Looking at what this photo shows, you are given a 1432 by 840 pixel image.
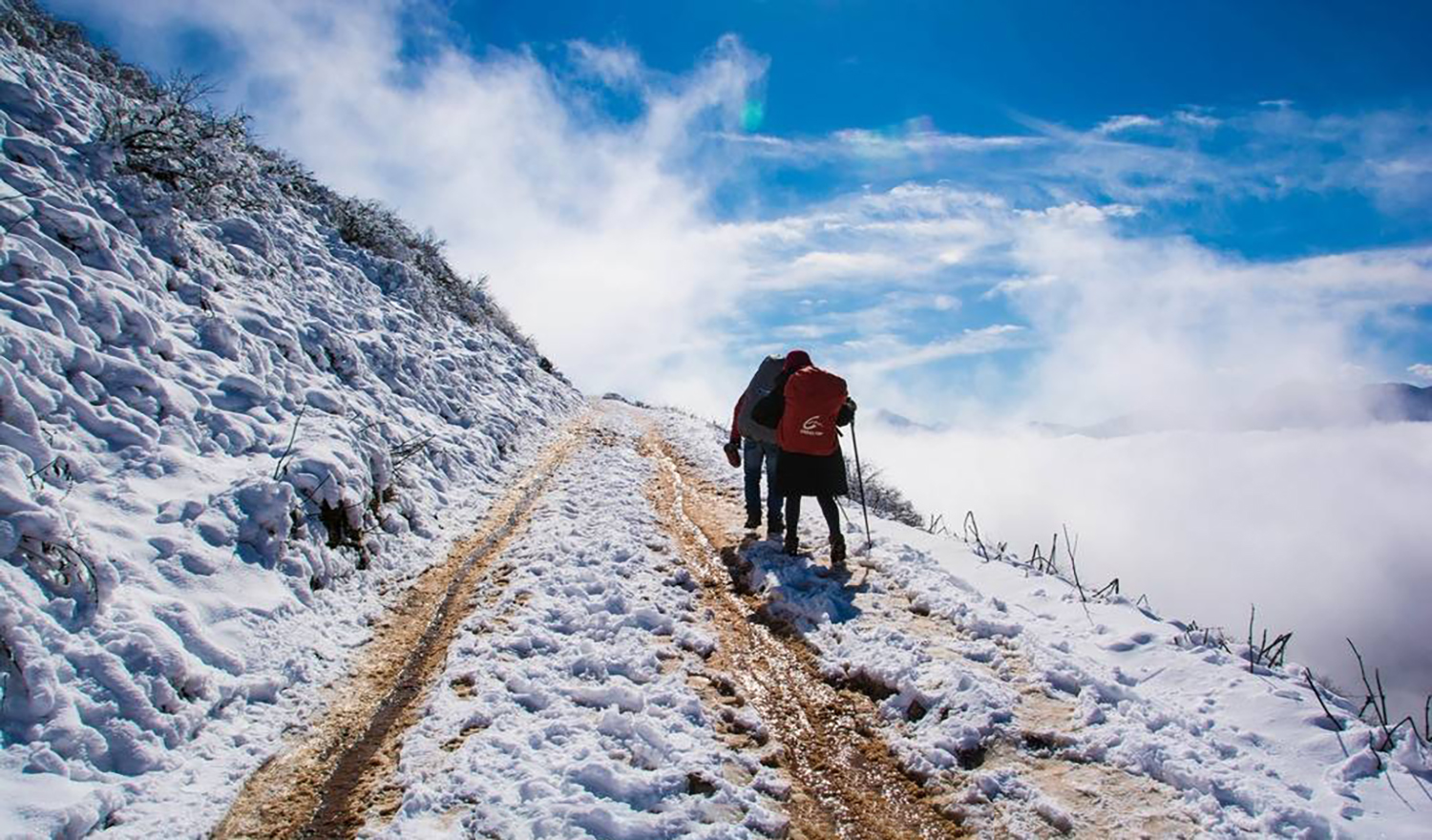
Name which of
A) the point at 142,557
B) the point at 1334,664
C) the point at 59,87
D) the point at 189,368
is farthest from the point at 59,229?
the point at 1334,664

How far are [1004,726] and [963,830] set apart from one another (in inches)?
39.8

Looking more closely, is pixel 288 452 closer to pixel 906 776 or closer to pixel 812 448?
pixel 812 448

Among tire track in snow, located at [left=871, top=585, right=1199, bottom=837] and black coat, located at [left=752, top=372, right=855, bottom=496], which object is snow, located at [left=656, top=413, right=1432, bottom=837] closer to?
tire track in snow, located at [left=871, top=585, right=1199, bottom=837]

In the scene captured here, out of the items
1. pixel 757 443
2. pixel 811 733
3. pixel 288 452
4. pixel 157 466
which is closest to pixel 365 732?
pixel 811 733

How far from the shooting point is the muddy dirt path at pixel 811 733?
12.9ft

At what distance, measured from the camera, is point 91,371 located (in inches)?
249

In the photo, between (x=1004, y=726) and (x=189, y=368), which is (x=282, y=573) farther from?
(x=1004, y=726)

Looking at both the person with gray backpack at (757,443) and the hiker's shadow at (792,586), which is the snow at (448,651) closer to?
the hiker's shadow at (792,586)

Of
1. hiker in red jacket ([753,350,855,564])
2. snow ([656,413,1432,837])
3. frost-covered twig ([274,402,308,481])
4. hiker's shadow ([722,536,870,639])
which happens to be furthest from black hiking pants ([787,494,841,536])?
frost-covered twig ([274,402,308,481])

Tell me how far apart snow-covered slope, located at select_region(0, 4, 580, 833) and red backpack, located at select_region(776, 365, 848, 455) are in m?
4.77

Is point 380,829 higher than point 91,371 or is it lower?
lower

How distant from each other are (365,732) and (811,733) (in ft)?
10.3

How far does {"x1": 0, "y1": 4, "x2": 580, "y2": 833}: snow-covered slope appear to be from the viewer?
3891 millimetres

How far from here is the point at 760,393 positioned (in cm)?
1009
